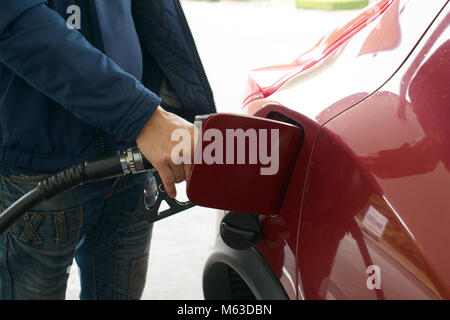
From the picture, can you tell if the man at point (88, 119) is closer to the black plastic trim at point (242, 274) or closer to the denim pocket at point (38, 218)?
the denim pocket at point (38, 218)

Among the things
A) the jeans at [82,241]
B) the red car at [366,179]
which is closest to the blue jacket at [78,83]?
the jeans at [82,241]

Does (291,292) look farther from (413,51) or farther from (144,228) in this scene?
(144,228)

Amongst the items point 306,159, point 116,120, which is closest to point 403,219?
point 306,159

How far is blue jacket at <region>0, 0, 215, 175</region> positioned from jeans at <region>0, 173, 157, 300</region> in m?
0.11

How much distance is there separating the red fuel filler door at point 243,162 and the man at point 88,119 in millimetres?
94

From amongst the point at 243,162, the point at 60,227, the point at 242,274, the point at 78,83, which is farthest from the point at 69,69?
the point at 242,274

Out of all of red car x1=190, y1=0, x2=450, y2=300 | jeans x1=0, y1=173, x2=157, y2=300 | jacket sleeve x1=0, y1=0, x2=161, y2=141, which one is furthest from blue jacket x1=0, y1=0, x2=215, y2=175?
red car x1=190, y1=0, x2=450, y2=300

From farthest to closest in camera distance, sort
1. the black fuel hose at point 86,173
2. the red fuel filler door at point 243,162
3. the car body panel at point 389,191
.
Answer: the black fuel hose at point 86,173 → the red fuel filler door at point 243,162 → the car body panel at point 389,191

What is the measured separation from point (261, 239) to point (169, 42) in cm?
57

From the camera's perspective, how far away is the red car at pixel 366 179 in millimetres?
915

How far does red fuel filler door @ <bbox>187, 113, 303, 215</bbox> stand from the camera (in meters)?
1.05

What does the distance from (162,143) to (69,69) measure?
0.23 meters

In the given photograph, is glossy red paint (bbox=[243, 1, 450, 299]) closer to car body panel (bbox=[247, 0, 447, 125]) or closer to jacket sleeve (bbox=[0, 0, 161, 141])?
car body panel (bbox=[247, 0, 447, 125])

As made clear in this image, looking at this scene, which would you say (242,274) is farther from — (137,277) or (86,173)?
(137,277)
